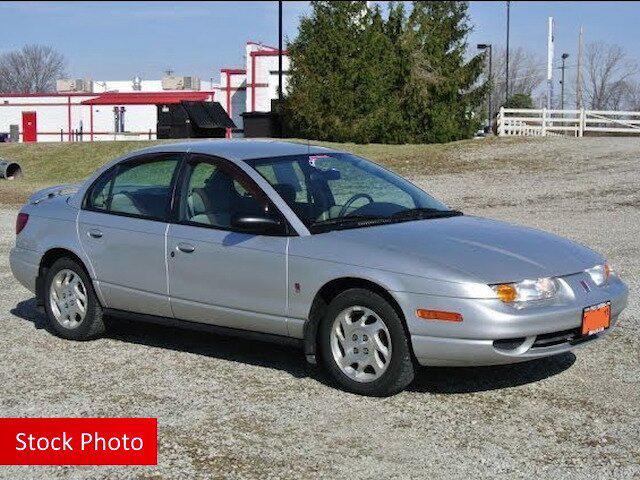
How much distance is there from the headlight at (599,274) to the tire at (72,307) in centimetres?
357

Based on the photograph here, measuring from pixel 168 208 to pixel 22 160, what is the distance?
28191 millimetres

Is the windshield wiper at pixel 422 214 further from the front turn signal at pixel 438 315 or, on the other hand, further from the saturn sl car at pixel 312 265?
the front turn signal at pixel 438 315

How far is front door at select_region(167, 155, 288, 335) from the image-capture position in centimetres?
640

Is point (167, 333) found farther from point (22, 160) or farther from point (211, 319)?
point (22, 160)

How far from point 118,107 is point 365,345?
195 ft

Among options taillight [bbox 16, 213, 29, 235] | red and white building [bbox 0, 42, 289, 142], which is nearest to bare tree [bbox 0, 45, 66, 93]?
red and white building [bbox 0, 42, 289, 142]

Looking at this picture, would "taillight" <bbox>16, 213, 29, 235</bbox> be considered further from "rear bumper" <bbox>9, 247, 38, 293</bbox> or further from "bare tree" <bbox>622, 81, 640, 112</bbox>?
"bare tree" <bbox>622, 81, 640, 112</bbox>

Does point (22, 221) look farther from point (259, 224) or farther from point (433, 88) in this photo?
point (433, 88)

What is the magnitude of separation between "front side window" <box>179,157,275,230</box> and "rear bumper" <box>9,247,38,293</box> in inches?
64.2

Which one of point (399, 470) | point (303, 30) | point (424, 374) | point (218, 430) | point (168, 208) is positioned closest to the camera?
point (399, 470)

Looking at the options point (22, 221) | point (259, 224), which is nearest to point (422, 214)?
point (259, 224)

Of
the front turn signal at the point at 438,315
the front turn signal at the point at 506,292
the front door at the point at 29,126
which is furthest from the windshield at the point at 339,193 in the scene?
the front door at the point at 29,126

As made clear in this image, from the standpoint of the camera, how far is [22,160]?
33656mm

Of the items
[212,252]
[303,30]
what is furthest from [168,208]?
[303,30]
